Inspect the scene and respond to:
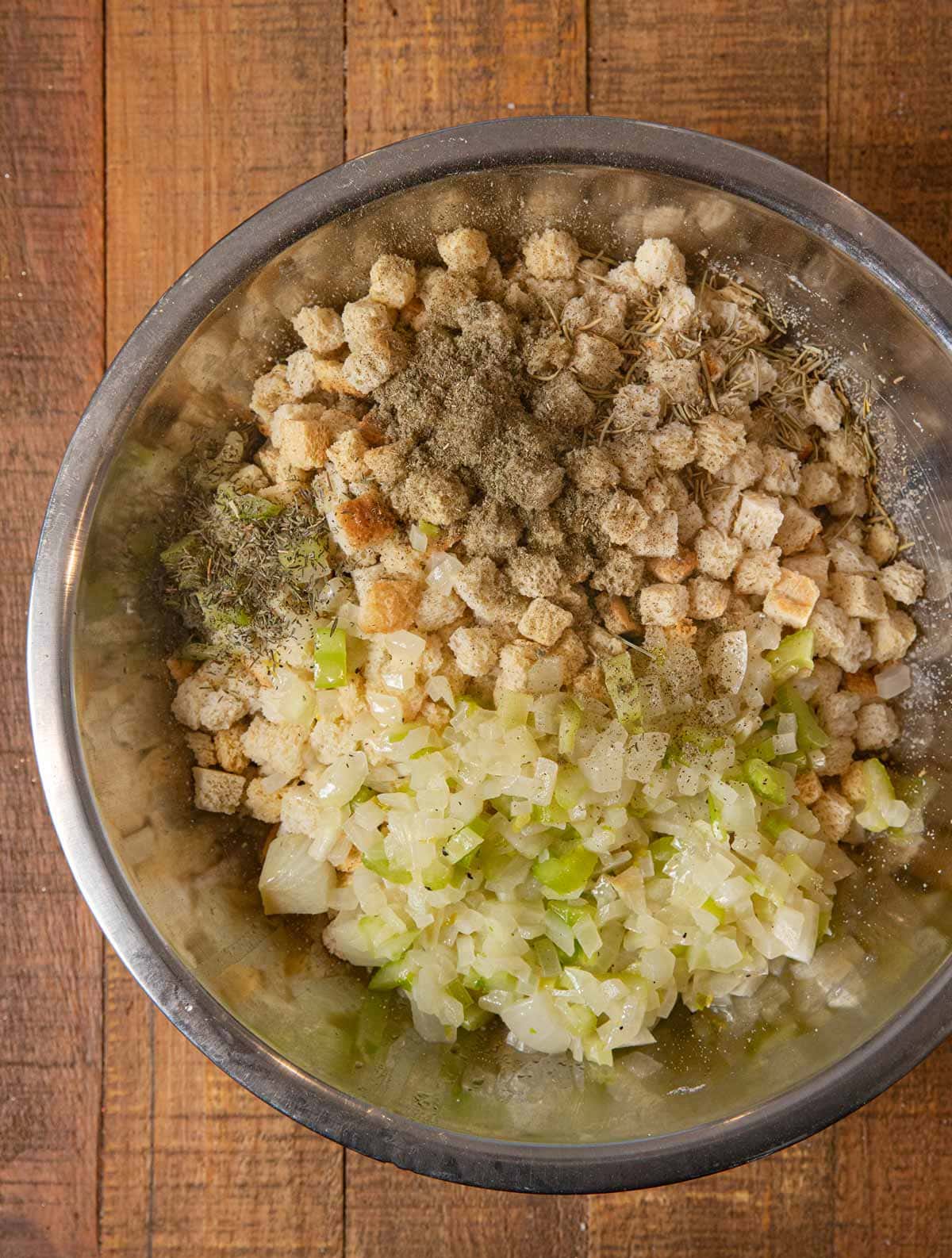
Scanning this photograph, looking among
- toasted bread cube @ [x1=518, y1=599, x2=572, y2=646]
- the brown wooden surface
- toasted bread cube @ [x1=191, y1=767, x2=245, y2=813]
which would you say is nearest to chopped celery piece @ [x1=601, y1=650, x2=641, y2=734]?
toasted bread cube @ [x1=518, y1=599, x2=572, y2=646]

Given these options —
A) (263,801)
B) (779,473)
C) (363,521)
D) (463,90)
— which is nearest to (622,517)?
(779,473)

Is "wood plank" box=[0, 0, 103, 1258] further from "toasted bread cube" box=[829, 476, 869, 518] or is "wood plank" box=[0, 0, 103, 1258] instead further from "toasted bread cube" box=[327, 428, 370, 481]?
"toasted bread cube" box=[829, 476, 869, 518]

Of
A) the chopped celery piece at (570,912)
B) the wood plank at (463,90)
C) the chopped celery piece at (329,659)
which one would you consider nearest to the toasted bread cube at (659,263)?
the wood plank at (463,90)

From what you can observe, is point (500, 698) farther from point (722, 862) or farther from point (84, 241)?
point (84, 241)

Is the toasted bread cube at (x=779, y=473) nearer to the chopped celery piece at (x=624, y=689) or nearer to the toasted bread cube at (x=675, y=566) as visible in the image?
the toasted bread cube at (x=675, y=566)

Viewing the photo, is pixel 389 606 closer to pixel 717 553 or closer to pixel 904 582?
pixel 717 553

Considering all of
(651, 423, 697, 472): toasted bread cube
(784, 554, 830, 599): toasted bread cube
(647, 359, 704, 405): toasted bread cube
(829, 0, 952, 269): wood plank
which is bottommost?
(784, 554, 830, 599): toasted bread cube

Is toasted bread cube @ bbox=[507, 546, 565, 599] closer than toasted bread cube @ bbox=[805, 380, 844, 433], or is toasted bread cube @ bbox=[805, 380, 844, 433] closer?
toasted bread cube @ bbox=[507, 546, 565, 599]
